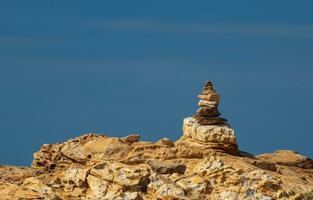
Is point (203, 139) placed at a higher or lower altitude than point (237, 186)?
higher

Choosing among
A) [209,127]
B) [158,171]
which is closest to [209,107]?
[209,127]

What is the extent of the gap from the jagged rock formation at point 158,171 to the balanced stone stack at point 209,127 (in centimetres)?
6

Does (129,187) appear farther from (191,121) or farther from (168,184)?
(191,121)

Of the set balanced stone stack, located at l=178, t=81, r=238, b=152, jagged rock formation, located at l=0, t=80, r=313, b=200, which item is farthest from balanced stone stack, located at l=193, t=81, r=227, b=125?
jagged rock formation, located at l=0, t=80, r=313, b=200

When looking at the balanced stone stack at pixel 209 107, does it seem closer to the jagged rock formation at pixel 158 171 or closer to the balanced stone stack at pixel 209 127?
the balanced stone stack at pixel 209 127

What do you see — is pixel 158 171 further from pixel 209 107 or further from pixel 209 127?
pixel 209 107

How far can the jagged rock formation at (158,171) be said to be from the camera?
5531 cm

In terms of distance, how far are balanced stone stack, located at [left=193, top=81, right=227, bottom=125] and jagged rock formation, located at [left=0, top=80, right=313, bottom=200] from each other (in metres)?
0.15

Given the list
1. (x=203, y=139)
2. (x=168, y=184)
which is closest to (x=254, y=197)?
(x=168, y=184)

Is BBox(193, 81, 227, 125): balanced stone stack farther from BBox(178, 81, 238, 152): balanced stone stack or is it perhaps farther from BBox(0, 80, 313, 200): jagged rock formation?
BBox(0, 80, 313, 200): jagged rock formation

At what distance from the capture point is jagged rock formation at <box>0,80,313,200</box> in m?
55.3

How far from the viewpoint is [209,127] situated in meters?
65.0

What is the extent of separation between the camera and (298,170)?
2657 inches

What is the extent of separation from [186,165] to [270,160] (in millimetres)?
10381
